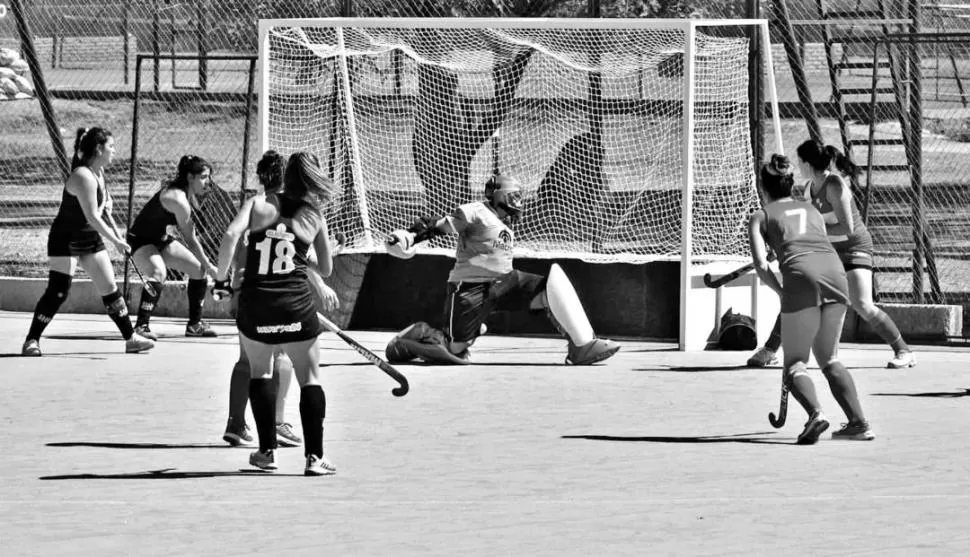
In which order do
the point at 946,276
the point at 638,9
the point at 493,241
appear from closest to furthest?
1. the point at 493,241
2. the point at 946,276
3. the point at 638,9

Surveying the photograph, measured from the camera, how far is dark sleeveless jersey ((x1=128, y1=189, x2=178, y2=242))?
14672mm

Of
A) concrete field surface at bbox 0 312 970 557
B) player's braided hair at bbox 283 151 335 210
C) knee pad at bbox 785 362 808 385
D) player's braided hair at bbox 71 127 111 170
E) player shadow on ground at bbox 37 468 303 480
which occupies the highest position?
player's braided hair at bbox 71 127 111 170

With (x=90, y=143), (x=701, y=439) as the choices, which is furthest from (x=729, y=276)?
(x=90, y=143)

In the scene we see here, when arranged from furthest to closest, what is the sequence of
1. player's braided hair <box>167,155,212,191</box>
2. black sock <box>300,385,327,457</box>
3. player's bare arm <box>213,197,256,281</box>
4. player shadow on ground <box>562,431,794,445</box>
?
1. player's braided hair <box>167,155,212,191</box>
2. player shadow on ground <box>562,431,794,445</box>
3. player's bare arm <box>213,197,256,281</box>
4. black sock <box>300,385,327,457</box>

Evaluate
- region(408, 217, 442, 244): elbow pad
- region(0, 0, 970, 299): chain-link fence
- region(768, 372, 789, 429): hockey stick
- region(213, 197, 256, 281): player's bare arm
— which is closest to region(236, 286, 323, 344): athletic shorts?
region(213, 197, 256, 281): player's bare arm

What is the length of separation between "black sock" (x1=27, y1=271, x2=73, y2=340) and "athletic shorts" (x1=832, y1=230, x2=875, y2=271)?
5755 mm

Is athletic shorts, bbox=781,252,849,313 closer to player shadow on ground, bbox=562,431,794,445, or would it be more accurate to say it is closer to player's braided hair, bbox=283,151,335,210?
player shadow on ground, bbox=562,431,794,445

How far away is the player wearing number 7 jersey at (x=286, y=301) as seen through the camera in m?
8.99

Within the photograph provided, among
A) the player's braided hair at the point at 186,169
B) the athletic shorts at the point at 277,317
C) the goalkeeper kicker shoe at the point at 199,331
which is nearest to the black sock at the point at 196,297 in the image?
the goalkeeper kicker shoe at the point at 199,331

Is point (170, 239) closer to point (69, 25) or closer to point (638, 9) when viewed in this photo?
point (638, 9)

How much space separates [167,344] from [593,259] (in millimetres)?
3620

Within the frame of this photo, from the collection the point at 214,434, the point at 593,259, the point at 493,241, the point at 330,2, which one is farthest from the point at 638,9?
the point at 214,434

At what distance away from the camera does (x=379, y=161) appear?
60.3ft

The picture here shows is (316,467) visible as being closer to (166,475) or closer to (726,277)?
(166,475)
